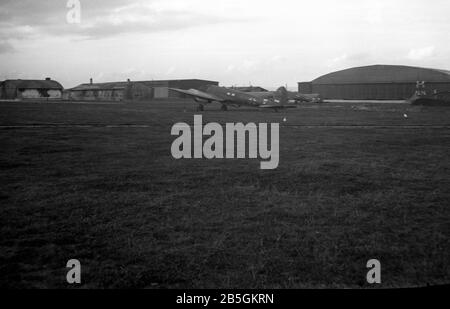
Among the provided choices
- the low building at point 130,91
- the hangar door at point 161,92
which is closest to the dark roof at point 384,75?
the low building at point 130,91

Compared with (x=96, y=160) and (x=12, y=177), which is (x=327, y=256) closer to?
(x=12, y=177)

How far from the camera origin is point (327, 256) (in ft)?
17.4

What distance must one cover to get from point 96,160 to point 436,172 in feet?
34.7

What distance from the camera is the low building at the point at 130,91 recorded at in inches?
4016

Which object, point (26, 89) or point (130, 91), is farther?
point (26, 89)

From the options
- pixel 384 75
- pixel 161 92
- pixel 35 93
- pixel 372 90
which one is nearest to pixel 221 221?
pixel 372 90

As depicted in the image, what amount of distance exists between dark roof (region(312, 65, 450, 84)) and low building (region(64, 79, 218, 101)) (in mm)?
39758

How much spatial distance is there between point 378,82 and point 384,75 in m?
3.80

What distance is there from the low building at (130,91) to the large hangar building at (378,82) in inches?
1527

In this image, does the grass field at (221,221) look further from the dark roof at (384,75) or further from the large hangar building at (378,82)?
the dark roof at (384,75)

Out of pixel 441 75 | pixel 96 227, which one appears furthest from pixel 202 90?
pixel 441 75

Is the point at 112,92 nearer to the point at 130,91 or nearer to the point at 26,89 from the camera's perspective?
the point at 130,91

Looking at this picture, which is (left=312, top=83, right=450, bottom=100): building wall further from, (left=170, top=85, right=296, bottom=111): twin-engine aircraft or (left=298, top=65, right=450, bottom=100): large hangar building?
(left=170, top=85, right=296, bottom=111): twin-engine aircraft

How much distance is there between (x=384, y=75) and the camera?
94125mm
